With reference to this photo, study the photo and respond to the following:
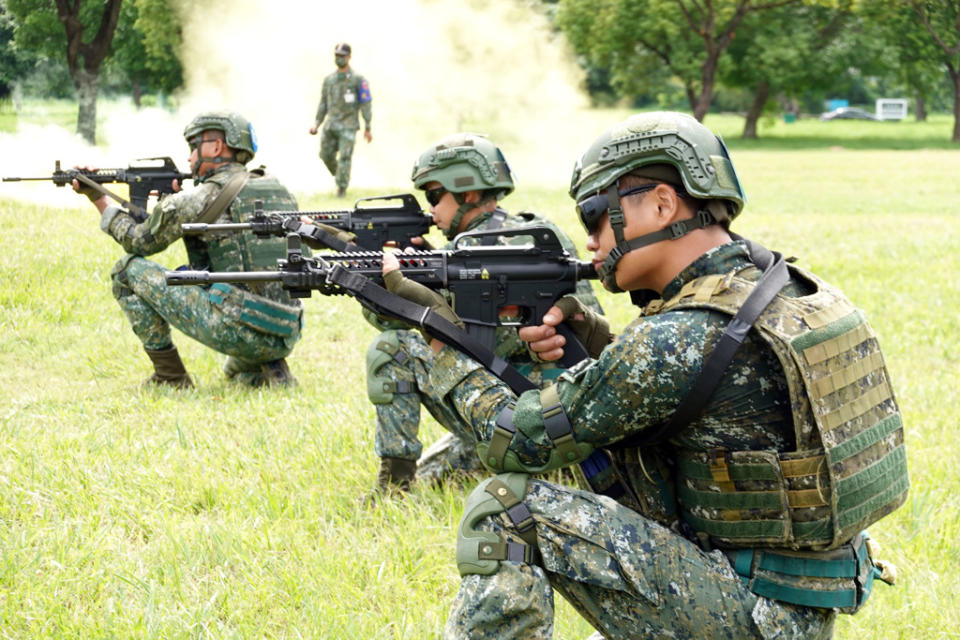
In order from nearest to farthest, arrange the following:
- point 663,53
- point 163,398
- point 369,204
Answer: point 163,398 < point 369,204 < point 663,53

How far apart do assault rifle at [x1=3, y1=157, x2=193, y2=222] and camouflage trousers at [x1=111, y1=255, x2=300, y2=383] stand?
2.26 feet

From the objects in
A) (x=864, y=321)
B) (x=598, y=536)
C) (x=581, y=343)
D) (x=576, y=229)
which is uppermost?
(x=864, y=321)

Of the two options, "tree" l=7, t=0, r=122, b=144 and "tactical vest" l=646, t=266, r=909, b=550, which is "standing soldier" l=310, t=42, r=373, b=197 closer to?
"tree" l=7, t=0, r=122, b=144

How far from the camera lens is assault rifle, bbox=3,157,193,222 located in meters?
7.76

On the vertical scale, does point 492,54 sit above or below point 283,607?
above

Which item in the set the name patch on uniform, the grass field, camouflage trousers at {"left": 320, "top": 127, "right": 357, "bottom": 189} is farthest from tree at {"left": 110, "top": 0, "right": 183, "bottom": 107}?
the grass field

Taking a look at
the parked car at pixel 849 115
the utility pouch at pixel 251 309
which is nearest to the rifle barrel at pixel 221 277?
the utility pouch at pixel 251 309

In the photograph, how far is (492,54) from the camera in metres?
32.7

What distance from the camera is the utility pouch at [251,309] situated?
22.5 feet

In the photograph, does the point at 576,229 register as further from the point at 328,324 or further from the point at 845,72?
the point at 845,72

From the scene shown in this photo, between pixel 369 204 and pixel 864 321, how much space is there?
14.5 meters

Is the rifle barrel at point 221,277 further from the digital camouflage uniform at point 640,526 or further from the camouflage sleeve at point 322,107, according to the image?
the camouflage sleeve at point 322,107

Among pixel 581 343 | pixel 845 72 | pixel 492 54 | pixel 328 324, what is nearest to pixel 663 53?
pixel 845 72

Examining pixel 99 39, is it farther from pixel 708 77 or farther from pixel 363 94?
pixel 708 77
